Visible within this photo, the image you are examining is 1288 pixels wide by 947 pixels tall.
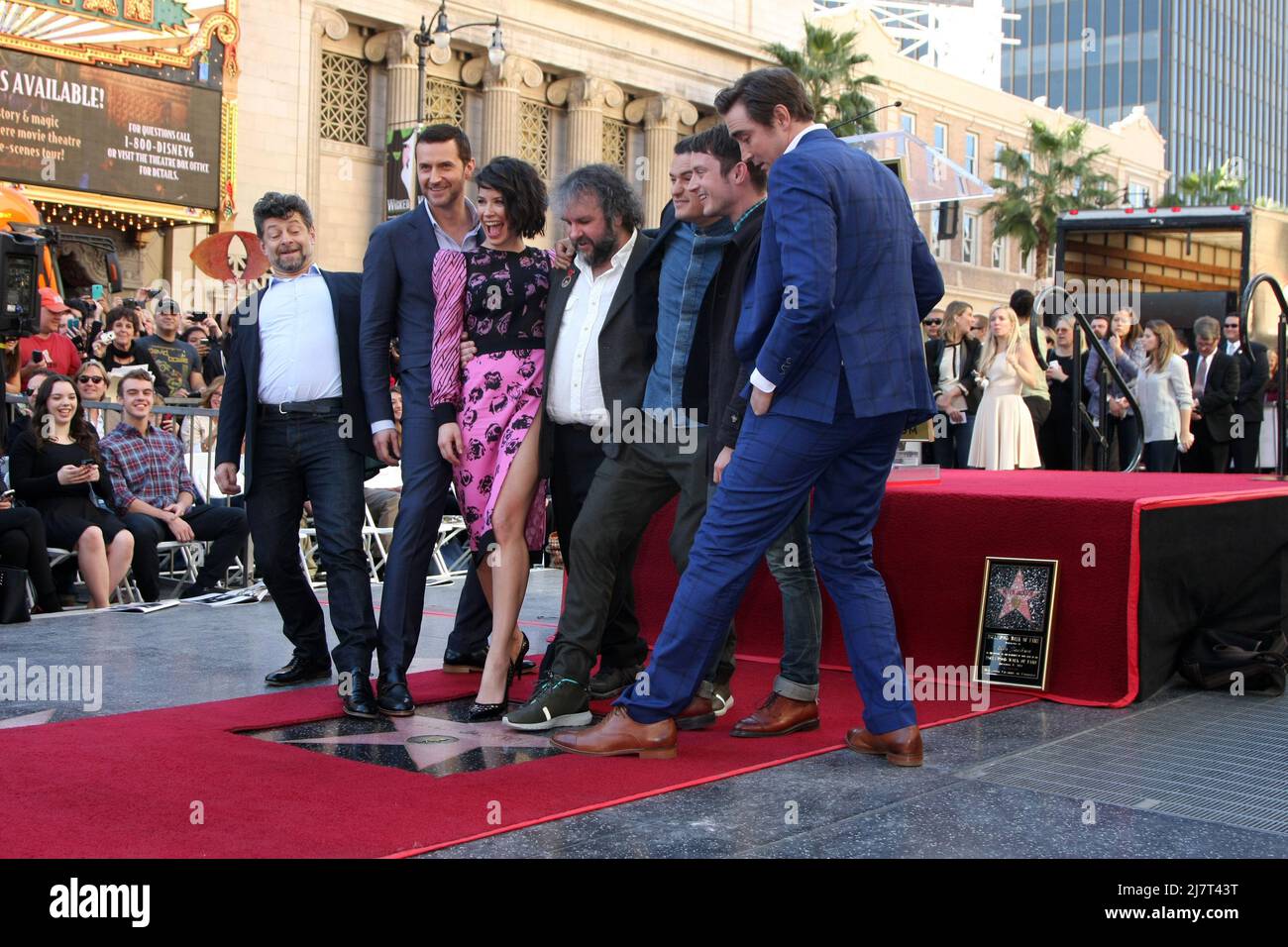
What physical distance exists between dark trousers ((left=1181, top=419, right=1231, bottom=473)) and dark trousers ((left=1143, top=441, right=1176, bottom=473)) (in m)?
0.92

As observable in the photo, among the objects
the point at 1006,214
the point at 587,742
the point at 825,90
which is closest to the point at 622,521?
the point at 587,742

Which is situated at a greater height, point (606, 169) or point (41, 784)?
point (606, 169)

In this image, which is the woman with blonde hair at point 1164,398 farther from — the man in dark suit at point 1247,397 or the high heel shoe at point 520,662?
the high heel shoe at point 520,662

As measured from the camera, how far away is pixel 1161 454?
40.7ft

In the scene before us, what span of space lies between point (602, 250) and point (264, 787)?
7.28 ft

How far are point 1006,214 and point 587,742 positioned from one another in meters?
48.6

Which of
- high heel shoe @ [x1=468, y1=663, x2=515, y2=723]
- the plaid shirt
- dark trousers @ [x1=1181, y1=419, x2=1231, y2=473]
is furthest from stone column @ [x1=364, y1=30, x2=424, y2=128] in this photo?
high heel shoe @ [x1=468, y1=663, x2=515, y2=723]

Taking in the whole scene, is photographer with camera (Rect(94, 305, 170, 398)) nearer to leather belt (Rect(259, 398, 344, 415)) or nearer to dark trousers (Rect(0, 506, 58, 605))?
dark trousers (Rect(0, 506, 58, 605))

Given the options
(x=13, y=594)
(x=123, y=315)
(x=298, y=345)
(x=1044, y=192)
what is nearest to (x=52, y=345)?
(x=123, y=315)

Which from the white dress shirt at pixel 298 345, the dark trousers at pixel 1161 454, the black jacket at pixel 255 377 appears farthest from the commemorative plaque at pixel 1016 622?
the dark trousers at pixel 1161 454

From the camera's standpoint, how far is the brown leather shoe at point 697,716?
195 inches

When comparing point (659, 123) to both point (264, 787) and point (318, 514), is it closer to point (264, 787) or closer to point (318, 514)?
point (318, 514)
